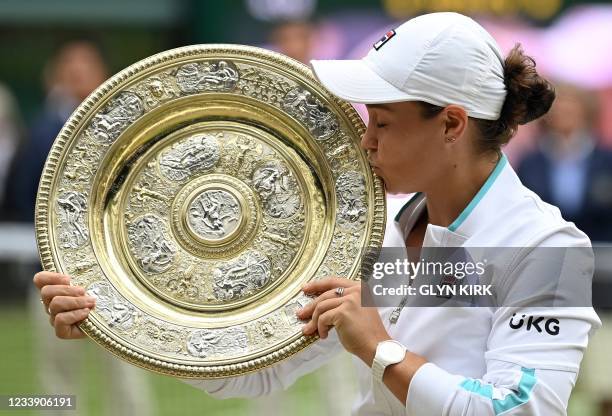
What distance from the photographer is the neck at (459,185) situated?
258 cm

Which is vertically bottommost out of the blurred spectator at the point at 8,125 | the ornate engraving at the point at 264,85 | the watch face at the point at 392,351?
the watch face at the point at 392,351

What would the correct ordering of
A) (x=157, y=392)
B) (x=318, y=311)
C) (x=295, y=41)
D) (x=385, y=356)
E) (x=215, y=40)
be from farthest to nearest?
(x=215, y=40)
(x=157, y=392)
(x=295, y=41)
(x=318, y=311)
(x=385, y=356)

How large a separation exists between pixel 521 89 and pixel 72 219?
983mm

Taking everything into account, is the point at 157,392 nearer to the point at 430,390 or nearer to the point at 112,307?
the point at 112,307

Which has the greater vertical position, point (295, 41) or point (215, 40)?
point (215, 40)

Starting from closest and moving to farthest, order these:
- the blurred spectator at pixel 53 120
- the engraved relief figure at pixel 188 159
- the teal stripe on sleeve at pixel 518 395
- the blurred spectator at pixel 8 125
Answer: the teal stripe on sleeve at pixel 518 395, the engraved relief figure at pixel 188 159, the blurred spectator at pixel 53 120, the blurred spectator at pixel 8 125

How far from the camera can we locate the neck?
2.58 meters

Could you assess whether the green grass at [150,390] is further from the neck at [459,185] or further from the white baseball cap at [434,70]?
the white baseball cap at [434,70]

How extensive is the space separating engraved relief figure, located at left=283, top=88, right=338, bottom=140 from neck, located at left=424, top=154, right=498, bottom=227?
264 mm

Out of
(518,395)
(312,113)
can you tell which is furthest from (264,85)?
(518,395)

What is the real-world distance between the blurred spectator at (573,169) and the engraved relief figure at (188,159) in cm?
440

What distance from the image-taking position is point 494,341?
2432 millimetres

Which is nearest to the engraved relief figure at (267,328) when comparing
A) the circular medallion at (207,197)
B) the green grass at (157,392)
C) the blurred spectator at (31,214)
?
the circular medallion at (207,197)

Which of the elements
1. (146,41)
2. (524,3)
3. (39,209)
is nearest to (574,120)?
(524,3)
